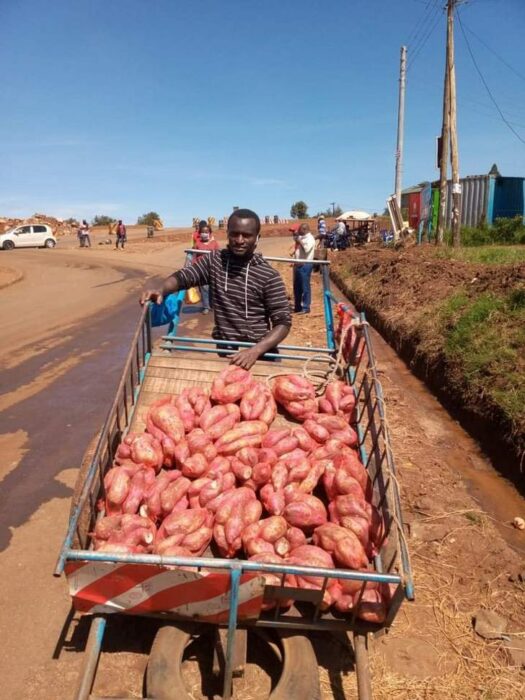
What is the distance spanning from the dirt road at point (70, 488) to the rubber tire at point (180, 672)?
368mm

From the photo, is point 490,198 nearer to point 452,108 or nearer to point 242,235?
point 452,108

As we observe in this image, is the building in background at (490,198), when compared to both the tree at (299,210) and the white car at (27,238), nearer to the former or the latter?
the white car at (27,238)

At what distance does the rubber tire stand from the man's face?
8.86ft

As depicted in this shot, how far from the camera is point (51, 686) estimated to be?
267cm

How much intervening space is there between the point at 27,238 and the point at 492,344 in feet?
114

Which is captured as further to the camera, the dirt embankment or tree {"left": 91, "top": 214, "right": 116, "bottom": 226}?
tree {"left": 91, "top": 214, "right": 116, "bottom": 226}

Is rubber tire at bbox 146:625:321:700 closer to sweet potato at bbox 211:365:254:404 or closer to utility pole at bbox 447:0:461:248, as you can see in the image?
sweet potato at bbox 211:365:254:404

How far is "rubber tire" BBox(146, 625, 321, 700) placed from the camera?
89.3 inches

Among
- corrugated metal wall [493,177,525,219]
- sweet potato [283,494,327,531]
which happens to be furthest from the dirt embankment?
corrugated metal wall [493,177,525,219]

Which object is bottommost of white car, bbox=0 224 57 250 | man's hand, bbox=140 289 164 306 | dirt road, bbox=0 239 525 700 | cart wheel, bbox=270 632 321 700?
dirt road, bbox=0 239 525 700

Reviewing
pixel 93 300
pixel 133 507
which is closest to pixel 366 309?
pixel 93 300

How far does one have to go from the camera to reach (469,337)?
715cm

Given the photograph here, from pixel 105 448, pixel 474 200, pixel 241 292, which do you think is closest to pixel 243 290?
pixel 241 292

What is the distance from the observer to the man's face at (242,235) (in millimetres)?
4004
